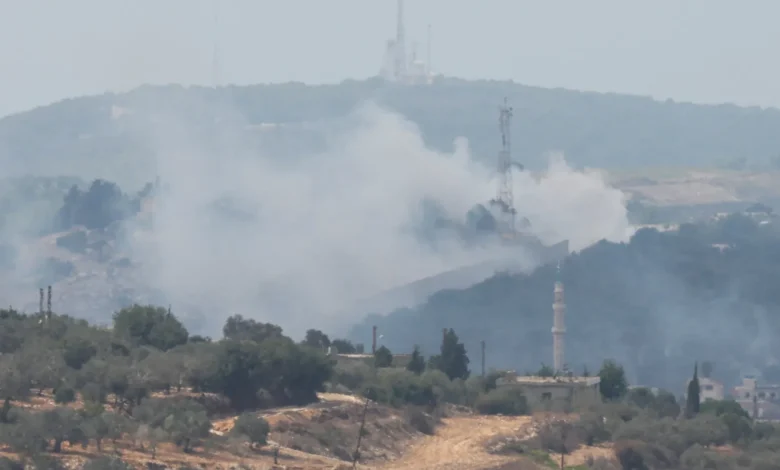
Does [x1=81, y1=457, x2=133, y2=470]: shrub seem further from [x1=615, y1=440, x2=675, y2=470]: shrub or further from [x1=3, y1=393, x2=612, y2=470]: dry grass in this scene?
[x1=615, y1=440, x2=675, y2=470]: shrub

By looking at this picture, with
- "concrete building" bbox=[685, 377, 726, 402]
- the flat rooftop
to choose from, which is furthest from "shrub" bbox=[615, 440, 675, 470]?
"concrete building" bbox=[685, 377, 726, 402]

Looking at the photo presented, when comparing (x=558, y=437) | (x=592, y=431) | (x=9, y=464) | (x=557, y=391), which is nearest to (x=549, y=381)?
(x=557, y=391)

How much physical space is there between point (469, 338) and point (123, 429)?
139703 mm

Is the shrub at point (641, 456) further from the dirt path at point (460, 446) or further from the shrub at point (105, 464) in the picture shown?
the shrub at point (105, 464)

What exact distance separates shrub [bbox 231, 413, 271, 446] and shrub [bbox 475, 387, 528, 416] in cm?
2444

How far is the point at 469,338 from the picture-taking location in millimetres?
196375

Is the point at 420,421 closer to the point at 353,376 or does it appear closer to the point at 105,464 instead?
the point at 353,376

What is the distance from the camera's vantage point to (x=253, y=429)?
199 ft

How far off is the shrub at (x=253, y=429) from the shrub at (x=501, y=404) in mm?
24439

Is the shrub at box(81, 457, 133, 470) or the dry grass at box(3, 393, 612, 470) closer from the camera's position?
the shrub at box(81, 457, 133, 470)

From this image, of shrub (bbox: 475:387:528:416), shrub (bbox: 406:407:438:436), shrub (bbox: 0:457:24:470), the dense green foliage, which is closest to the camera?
shrub (bbox: 0:457:24:470)

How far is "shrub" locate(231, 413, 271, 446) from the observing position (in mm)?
60406

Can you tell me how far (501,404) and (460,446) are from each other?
48.6 feet

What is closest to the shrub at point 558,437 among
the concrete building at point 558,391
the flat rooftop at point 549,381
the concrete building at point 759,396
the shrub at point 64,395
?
the concrete building at point 558,391
